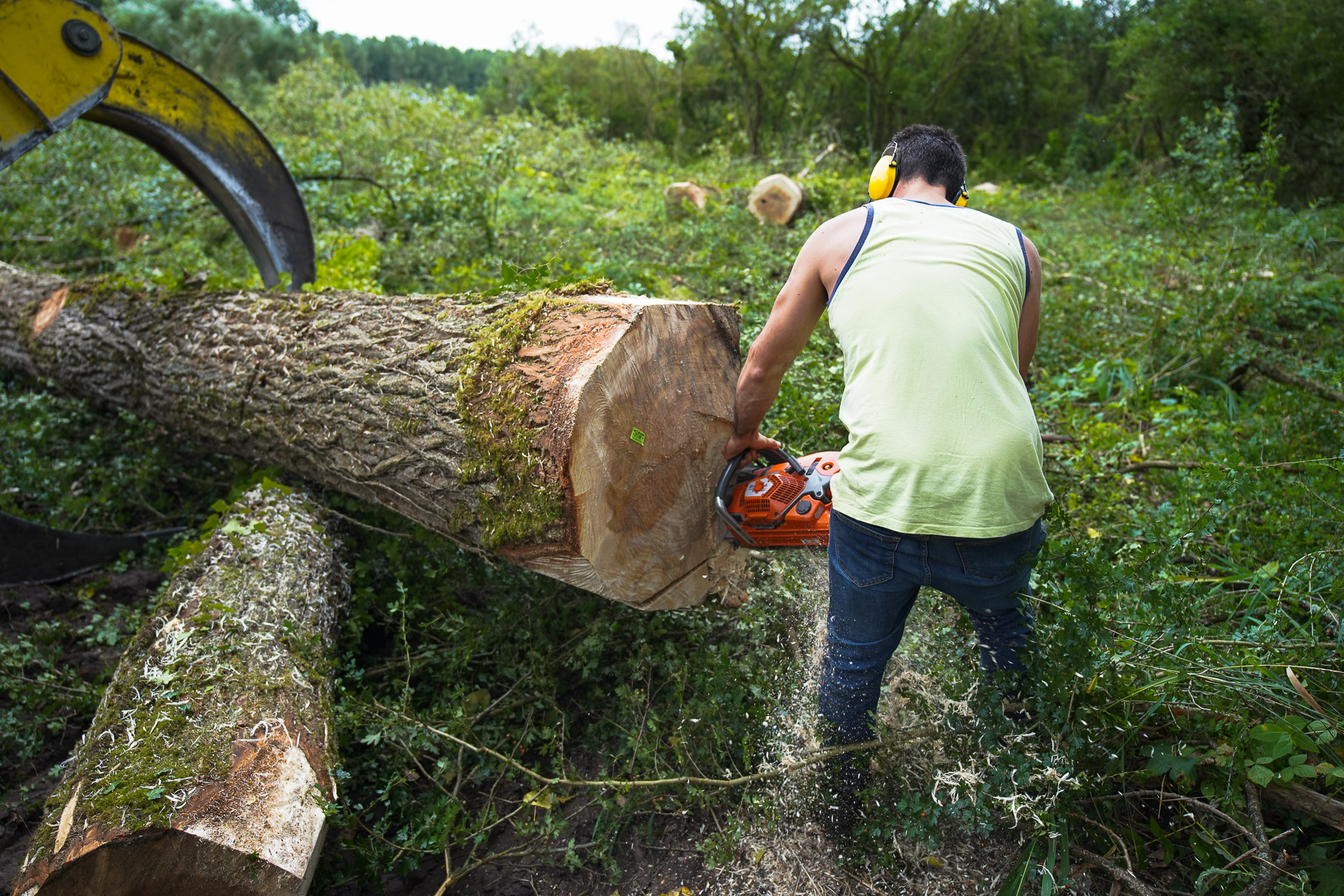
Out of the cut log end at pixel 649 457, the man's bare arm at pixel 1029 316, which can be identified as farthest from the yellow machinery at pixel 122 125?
the man's bare arm at pixel 1029 316

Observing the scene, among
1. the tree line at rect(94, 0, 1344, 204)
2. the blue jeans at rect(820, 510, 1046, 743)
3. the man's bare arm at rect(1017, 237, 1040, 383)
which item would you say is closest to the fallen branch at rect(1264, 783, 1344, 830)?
the blue jeans at rect(820, 510, 1046, 743)

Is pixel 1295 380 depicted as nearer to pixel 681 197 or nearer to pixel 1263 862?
pixel 1263 862

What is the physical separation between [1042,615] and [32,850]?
8.90 feet

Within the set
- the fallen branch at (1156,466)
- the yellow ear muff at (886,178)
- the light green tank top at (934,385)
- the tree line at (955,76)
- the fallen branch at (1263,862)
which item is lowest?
the fallen branch at (1263,862)

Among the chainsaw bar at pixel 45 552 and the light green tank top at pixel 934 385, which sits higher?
the light green tank top at pixel 934 385

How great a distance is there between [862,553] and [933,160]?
110 centimetres

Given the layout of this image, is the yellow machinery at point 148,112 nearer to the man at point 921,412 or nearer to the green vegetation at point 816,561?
the green vegetation at point 816,561

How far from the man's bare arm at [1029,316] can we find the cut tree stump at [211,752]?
227 cm

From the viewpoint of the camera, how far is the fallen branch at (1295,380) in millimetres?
3500

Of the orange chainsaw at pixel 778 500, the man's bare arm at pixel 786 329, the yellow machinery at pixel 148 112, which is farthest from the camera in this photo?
the yellow machinery at pixel 148 112

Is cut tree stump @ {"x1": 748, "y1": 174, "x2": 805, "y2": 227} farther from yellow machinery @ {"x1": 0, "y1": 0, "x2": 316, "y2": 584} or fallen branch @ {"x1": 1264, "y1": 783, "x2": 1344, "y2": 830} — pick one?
fallen branch @ {"x1": 1264, "y1": 783, "x2": 1344, "y2": 830}

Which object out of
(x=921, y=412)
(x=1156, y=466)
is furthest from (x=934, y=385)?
(x=1156, y=466)

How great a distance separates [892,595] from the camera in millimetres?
1961

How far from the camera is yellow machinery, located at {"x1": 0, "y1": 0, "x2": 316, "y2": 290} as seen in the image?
9.75 feet
